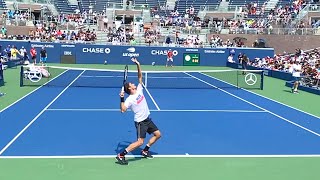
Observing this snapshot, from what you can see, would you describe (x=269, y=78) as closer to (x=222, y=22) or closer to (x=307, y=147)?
(x=222, y=22)

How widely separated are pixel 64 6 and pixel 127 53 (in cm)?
1824

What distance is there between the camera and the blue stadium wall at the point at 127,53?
133 ft

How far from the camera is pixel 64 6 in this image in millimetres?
56094

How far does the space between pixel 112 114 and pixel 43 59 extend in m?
23.1

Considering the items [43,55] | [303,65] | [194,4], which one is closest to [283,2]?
[194,4]

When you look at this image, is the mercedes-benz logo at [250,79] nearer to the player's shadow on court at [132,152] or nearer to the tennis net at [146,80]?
the tennis net at [146,80]

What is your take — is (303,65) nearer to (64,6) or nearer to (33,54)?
(33,54)

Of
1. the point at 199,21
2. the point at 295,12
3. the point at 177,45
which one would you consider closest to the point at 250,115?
the point at 177,45

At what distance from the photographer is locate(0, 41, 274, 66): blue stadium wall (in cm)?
4062

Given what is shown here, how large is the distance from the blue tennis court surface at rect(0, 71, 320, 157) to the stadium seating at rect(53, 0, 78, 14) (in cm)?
3586

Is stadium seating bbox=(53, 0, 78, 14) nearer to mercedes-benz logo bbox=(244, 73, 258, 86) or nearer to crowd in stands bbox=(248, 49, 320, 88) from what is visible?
crowd in stands bbox=(248, 49, 320, 88)

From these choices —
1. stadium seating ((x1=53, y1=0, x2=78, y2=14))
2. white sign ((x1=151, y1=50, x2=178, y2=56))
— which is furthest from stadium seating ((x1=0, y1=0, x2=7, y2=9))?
white sign ((x1=151, y1=50, x2=178, y2=56))

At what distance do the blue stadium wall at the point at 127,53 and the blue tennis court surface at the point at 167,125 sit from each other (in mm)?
19888

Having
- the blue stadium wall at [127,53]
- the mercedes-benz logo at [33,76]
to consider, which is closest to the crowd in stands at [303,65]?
the blue stadium wall at [127,53]
